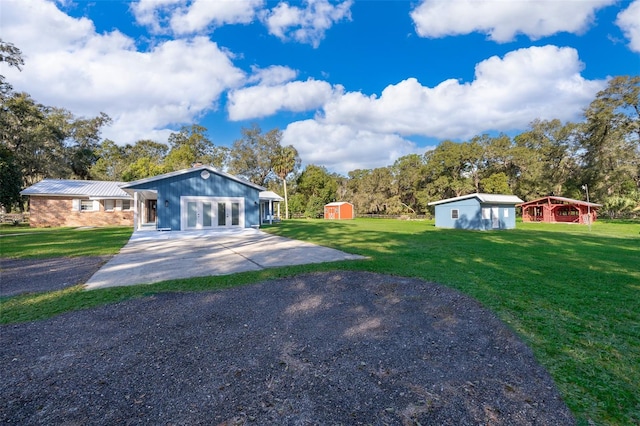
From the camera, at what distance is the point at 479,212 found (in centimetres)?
2316

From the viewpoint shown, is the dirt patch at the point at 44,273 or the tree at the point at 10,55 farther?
the tree at the point at 10,55

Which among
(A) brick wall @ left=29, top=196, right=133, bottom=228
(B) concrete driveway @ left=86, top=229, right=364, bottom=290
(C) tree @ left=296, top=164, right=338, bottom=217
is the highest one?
(C) tree @ left=296, top=164, right=338, bottom=217

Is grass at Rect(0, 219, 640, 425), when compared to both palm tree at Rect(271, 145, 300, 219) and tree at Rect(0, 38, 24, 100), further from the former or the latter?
palm tree at Rect(271, 145, 300, 219)

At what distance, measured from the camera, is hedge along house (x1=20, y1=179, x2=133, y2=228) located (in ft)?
75.2

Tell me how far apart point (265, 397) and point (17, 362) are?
2.66 m

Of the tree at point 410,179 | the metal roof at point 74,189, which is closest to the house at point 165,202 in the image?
the metal roof at point 74,189

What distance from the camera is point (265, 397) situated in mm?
2580

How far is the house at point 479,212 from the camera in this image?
76.1 ft

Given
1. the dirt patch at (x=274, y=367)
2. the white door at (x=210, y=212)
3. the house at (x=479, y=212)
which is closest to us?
the dirt patch at (x=274, y=367)

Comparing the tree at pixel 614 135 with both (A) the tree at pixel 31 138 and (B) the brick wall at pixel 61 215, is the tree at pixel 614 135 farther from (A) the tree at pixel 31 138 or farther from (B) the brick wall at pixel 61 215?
(A) the tree at pixel 31 138

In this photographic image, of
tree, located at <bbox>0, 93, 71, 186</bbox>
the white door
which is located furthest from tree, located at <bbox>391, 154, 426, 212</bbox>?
tree, located at <bbox>0, 93, 71, 186</bbox>

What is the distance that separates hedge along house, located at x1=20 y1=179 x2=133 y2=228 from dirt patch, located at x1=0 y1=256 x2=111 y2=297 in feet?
57.5

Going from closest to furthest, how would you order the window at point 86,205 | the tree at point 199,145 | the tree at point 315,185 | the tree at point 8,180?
the tree at point 8,180
the window at point 86,205
the tree at point 199,145
the tree at point 315,185

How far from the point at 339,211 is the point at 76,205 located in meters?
30.6
